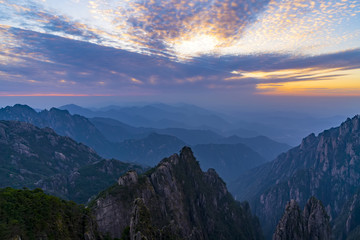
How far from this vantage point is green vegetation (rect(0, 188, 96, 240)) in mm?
34156

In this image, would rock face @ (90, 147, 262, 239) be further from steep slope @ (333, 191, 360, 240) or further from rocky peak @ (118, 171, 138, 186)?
steep slope @ (333, 191, 360, 240)

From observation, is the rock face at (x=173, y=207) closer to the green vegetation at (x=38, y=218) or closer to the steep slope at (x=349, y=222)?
the green vegetation at (x=38, y=218)

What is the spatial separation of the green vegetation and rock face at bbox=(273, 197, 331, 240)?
4205 inches

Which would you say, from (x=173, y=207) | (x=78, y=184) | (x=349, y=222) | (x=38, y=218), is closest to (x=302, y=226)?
(x=173, y=207)

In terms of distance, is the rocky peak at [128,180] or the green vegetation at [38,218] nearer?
the green vegetation at [38,218]

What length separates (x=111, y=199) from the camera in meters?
84.8

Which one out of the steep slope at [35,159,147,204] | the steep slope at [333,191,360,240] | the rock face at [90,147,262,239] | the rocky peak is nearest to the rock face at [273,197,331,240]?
the rock face at [90,147,262,239]

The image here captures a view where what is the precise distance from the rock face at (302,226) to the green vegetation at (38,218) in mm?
106805

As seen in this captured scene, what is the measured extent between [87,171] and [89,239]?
562 feet

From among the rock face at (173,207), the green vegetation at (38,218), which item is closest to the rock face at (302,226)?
the rock face at (173,207)

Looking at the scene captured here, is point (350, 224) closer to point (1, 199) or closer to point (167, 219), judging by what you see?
point (167, 219)

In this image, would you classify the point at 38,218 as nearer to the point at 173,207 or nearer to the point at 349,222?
the point at 173,207

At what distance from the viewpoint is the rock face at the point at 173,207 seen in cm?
6944

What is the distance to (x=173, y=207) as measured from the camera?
4122 inches
